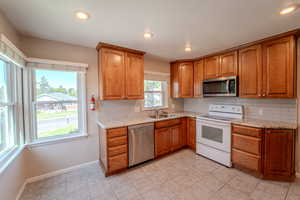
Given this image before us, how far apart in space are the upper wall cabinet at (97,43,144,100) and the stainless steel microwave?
1675 mm

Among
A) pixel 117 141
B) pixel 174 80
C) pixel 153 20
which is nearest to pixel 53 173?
pixel 117 141

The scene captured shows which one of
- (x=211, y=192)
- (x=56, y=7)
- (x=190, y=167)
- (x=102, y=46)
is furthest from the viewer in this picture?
(x=190, y=167)

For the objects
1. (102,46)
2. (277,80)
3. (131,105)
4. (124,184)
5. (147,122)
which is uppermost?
(102,46)

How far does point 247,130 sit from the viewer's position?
2393mm

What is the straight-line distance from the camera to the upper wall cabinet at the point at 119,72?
2539 mm

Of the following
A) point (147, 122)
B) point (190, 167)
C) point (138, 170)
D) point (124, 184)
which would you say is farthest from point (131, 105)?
point (190, 167)

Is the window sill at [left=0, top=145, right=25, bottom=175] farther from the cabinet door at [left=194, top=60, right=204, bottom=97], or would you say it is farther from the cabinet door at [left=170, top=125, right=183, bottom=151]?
the cabinet door at [left=194, top=60, right=204, bottom=97]

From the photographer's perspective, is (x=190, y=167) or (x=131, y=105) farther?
(x=131, y=105)

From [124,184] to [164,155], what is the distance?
1251 millimetres

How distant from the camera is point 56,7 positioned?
4.86ft

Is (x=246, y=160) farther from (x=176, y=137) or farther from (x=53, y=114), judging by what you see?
(x=53, y=114)

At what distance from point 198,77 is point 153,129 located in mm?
1895

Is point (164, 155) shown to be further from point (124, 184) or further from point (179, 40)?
point (179, 40)

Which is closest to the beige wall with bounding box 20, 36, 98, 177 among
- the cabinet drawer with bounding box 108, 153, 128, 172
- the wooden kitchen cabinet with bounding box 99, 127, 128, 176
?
the wooden kitchen cabinet with bounding box 99, 127, 128, 176
